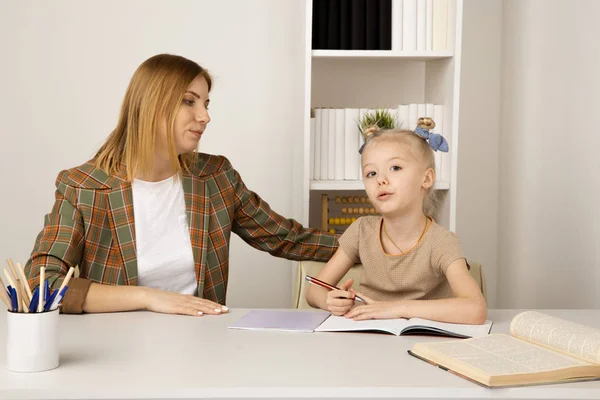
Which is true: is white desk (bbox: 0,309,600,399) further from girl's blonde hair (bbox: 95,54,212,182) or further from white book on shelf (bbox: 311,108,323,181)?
white book on shelf (bbox: 311,108,323,181)

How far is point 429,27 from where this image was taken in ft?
9.64

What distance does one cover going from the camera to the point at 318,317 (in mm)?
1851

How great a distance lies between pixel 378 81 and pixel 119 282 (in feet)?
5.38

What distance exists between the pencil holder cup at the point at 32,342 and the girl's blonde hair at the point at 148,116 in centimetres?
91

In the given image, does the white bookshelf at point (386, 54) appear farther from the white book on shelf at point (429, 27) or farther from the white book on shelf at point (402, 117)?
the white book on shelf at point (402, 117)

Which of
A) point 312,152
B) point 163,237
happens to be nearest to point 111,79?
point 312,152

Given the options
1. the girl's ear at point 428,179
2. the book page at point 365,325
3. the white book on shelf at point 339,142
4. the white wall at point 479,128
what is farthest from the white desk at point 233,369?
the white wall at point 479,128

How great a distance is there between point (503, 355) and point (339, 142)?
5.45 feet

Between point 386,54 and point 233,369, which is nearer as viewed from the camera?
point 233,369

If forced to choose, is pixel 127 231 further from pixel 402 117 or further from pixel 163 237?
pixel 402 117

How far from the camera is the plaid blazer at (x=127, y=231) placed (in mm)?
2043

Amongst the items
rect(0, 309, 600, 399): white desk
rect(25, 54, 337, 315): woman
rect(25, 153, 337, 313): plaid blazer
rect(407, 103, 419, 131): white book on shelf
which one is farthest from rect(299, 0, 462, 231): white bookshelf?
rect(0, 309, 600, 399): white desk

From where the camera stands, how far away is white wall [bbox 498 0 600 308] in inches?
109

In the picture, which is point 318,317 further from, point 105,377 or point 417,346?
point 105,377
